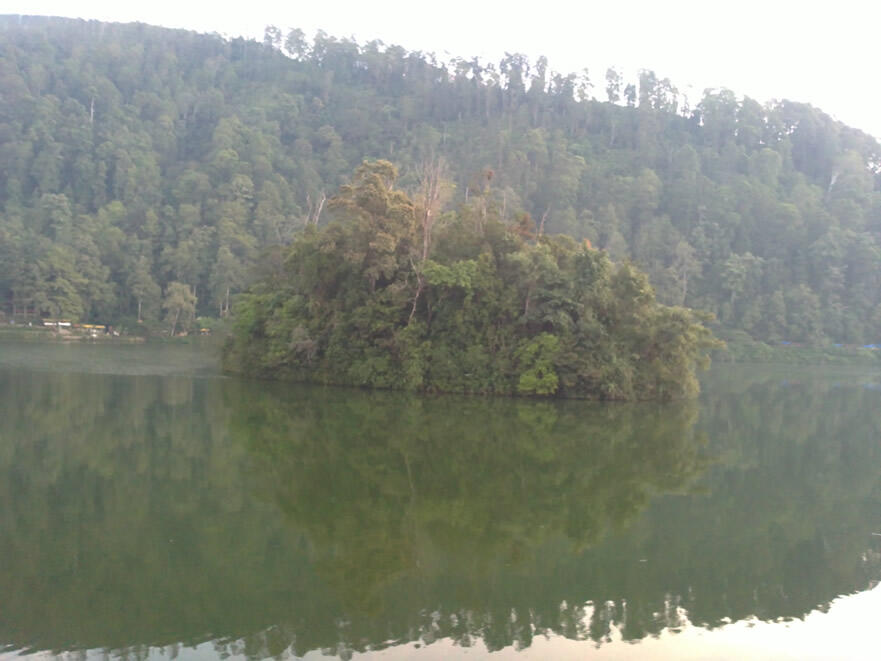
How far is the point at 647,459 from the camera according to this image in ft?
49.8

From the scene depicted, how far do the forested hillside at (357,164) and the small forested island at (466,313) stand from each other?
74.2ft

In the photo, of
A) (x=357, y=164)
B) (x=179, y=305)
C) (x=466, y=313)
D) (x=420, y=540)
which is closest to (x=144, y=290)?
(x=179, y=305)

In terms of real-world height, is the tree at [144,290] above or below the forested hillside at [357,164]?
below

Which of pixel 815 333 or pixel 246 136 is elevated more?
pixel 246 136

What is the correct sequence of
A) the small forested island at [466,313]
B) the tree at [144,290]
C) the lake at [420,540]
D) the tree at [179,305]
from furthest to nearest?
1. the tree at [144,290]
2. the tree at [179,305]
3. the small forested island at [466,313]
4. the lake at [420,540]

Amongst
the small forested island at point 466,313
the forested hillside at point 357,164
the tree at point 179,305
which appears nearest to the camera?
the small forested island at point 466,313

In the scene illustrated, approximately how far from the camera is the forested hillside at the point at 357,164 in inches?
2672

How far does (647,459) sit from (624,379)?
1060 centimetres

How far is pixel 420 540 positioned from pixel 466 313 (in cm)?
1863

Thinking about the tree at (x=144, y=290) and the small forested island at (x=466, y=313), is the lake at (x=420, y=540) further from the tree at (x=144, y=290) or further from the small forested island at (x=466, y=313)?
the tree at (x=144, y=290)

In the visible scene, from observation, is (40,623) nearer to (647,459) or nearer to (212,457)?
(212,457)

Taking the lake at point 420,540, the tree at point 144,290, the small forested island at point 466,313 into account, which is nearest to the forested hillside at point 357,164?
the tree at point 144,290

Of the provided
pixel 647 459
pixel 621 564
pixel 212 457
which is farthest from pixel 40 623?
pixel 647 459

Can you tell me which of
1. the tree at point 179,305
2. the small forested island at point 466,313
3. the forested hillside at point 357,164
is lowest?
the tree at point 179,305
